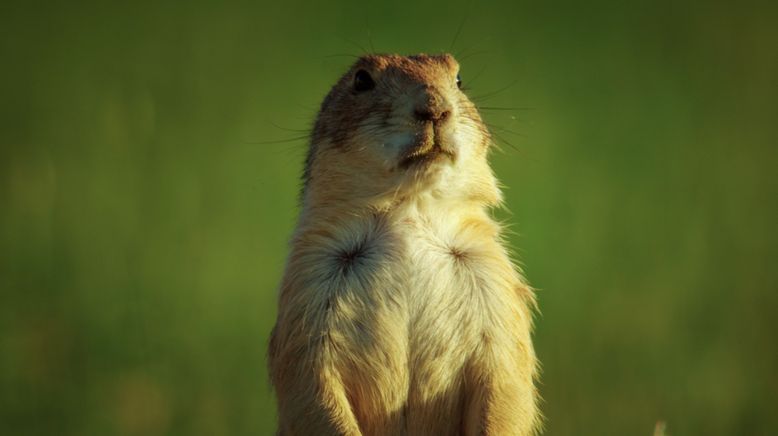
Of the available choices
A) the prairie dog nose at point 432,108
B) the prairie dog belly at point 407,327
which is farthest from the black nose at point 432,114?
the prairie dog belly at point 407,327

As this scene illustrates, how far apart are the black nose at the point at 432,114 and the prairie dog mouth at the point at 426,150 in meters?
0.05

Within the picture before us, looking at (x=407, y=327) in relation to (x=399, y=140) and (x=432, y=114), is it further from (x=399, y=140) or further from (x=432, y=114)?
(x=432, y=114)

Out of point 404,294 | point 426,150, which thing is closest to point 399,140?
point 426,150

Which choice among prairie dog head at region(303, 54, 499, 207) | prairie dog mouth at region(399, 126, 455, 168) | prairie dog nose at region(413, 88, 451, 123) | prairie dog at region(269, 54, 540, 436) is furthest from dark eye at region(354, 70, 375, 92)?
prairie dog mouth at region(399, 126, 455, 168)

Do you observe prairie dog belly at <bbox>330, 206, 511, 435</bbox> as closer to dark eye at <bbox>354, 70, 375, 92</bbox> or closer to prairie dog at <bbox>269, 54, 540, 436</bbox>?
prairie dog at <bbox>269, 54, 540, 436</bbox>

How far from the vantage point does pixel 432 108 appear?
5.05 metres

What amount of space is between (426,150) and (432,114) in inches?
6.2

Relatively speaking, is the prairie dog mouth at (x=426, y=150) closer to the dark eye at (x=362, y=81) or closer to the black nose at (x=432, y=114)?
the black nose at (x=432, y=114)

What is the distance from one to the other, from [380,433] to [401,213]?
995 millimetres

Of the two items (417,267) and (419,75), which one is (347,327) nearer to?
(417,267)

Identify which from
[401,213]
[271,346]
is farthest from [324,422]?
[401,213]

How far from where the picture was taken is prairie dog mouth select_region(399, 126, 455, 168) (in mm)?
5023

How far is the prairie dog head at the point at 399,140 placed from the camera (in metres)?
5.07

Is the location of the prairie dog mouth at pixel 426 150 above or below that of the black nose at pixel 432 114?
below
